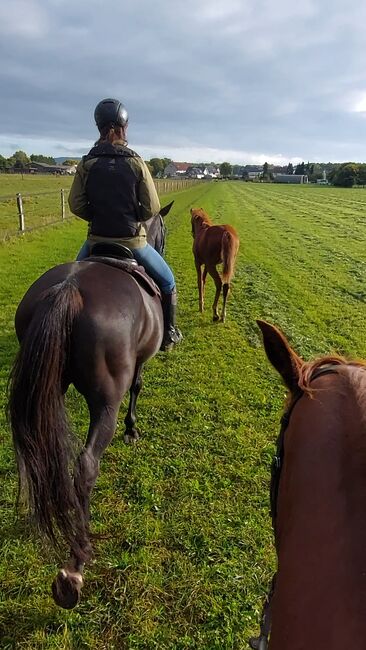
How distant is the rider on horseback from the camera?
3.67m

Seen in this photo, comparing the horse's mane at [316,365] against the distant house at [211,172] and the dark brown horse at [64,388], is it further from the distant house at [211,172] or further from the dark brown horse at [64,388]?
the distant house at [211,172]

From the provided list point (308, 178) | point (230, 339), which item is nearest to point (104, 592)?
point (230, 339)

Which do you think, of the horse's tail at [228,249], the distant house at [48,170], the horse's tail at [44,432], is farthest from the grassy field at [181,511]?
the distant house at [48,170]

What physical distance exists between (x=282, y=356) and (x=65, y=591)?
2.17 m

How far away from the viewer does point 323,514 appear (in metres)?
1.07

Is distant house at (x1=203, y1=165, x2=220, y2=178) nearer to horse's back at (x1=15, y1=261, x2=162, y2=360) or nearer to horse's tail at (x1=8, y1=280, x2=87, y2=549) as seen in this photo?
horse's back at (x1=15, y1=261, x2=162, y2=360)

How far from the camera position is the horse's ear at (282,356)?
1535mm

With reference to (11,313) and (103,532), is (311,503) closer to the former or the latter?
(103,532)

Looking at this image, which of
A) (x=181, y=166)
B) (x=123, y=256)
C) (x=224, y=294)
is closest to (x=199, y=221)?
(x=224, y=294)

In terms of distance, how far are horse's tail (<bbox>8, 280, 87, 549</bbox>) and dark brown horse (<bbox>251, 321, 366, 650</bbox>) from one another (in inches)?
64.4

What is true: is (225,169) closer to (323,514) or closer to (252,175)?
(252,175)

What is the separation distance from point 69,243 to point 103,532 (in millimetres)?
12644

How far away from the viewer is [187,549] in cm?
333

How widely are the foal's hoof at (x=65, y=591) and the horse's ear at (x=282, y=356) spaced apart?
2049mm
